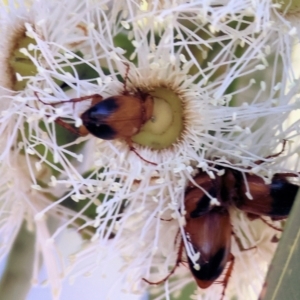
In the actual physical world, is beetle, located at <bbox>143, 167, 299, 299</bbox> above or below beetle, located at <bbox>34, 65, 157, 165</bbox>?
below

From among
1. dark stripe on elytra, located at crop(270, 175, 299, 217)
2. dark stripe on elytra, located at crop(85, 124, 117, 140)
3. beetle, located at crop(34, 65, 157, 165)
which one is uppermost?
beetle, located at crop(34, 65, 157, 165)

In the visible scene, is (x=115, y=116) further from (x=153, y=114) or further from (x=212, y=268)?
(x=212, y=268)

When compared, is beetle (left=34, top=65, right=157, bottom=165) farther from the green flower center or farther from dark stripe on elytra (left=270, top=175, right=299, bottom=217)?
dark stripe on elytra (left=270, top=175, right=299, bottom=217)

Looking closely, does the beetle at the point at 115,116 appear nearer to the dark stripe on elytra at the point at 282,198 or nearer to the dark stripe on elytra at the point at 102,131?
the dark stripe on elytra at the point at 102,131

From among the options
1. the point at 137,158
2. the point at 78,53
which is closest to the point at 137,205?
the point at 137,158

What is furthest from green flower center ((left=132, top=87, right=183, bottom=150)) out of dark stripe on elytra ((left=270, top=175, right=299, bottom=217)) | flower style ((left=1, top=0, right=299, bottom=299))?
dark stripe on elytra ((left=270, top=175, right=299, bottom=217))

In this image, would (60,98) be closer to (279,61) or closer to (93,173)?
(93,173)
